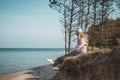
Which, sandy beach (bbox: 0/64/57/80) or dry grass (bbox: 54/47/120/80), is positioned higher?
dry grass (bbox: 54/47/120/80)

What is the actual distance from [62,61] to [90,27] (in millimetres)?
18684

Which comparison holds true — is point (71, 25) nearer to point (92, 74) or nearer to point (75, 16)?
point (75, 16)

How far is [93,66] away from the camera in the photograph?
9047 mm

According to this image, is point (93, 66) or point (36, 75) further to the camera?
point (36, 75)

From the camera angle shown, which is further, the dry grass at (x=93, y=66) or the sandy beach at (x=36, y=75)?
the sandy beach at (x=36, y=75)

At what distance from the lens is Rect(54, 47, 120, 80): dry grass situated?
8391mm

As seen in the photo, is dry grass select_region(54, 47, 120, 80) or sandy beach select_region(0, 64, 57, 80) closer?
dry grass select_region(54, 47, 120, 80)

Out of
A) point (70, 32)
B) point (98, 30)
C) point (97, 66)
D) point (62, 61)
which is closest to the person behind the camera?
point (97, 66)

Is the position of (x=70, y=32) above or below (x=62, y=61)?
above

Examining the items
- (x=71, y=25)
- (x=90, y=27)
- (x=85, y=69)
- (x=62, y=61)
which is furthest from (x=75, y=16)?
(x=85, y=69)

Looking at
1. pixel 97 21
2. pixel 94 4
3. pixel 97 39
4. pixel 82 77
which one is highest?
pixel 94 4

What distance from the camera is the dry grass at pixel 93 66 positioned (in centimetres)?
839

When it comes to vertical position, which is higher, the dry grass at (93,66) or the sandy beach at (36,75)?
the dry grass at (93,66)

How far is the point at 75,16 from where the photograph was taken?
2611 cm
